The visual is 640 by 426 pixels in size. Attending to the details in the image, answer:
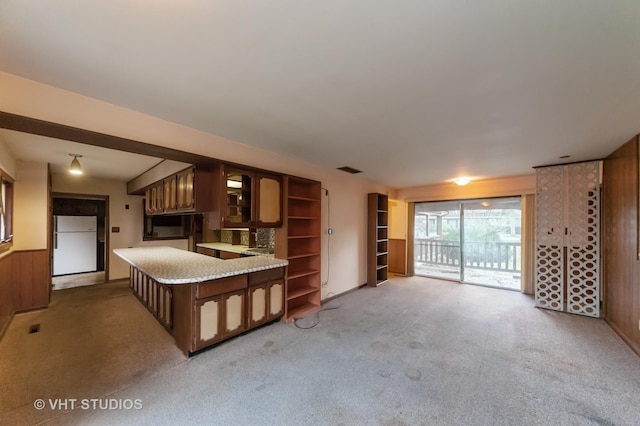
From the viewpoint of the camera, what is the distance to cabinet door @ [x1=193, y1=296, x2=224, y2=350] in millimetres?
2490

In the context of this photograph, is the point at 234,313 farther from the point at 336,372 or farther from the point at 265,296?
the point at 336,372

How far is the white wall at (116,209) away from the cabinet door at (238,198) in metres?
4.17

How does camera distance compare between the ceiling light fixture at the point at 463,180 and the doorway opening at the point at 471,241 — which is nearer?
the ceiling light fixture at the point at 463,180

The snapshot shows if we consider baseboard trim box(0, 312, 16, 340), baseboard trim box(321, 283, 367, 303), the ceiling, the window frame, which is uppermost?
the ceiling

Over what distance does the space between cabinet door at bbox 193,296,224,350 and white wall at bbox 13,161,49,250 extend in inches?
135

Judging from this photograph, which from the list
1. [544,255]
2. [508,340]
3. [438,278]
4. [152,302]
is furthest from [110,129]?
[438,278]

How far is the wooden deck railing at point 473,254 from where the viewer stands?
522 cm

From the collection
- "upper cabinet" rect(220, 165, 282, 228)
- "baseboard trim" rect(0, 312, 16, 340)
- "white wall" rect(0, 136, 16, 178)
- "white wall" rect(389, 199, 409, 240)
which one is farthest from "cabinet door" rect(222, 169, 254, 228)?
"white wall" rect(389, 199, 409, 240)

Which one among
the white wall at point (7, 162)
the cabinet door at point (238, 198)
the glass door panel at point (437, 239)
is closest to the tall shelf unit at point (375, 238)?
the glass door panel at point (437, 239)

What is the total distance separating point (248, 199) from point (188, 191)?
0.83m

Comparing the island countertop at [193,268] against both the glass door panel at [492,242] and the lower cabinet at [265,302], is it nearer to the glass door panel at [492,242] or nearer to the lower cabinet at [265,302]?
the lower cabinet at [265,302]

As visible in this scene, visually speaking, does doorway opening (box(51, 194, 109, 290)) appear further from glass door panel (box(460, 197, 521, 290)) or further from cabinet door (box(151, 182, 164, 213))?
glass door panel (box(460, 197, 521, 290))

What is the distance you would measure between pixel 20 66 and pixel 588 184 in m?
6.45

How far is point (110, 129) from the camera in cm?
203
